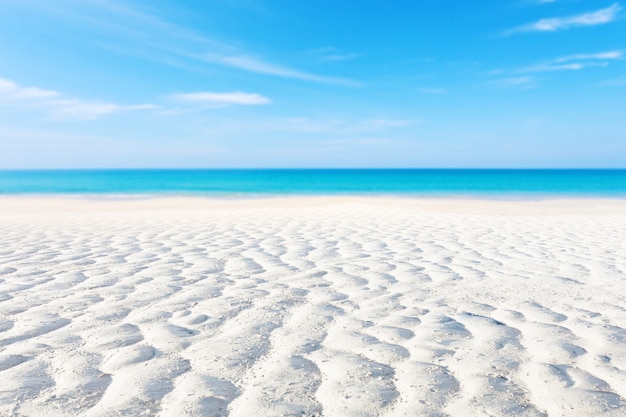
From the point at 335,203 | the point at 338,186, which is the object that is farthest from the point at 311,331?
the point at 338,186

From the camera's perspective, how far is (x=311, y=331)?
115 inches

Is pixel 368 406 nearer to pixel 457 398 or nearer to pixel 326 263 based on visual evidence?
pixel 457 398

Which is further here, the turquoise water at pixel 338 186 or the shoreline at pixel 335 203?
the turquoise water at pixel 338 186

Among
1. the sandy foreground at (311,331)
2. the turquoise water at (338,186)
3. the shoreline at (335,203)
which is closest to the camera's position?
the sandy foreground at (311,331)

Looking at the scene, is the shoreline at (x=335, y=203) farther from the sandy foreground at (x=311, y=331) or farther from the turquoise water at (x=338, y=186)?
the sandy foreground at (x=311, y=331)

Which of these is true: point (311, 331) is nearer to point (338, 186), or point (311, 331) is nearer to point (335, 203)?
point (335, 203)

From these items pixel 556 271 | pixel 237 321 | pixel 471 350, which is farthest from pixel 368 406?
pixel 556 271

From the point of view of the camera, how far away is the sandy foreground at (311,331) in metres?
2.07

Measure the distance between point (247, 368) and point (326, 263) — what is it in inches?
106

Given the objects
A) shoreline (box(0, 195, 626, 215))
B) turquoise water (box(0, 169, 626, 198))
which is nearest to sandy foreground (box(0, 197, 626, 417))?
shoreline (box(0, 195, 626, 215))

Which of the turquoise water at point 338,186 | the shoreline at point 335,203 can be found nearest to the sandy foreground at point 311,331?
the shoreline at point 335,203

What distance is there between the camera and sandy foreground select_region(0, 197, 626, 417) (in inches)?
81.6

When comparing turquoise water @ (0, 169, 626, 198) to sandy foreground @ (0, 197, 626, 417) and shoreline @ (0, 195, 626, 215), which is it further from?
sandy foreground @ (0, 197, 626, 417)

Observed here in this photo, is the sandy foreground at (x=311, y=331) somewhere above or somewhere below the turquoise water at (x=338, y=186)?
above
